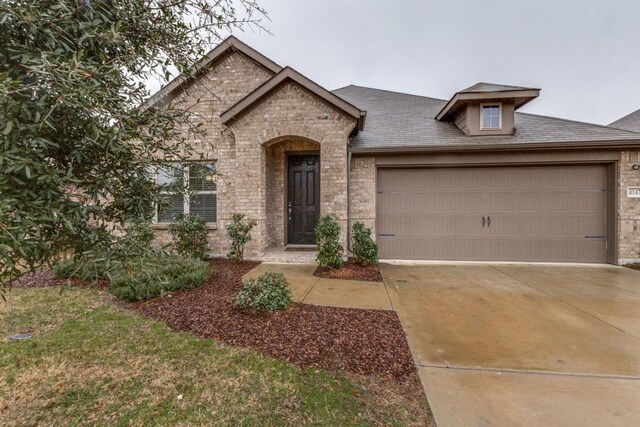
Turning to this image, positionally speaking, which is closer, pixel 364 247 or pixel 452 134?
pixel 364 247

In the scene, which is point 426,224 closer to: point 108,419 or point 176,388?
point 176,388

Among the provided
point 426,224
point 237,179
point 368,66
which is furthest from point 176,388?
point 368,66

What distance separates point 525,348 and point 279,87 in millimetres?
6769

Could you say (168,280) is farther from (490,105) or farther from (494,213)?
(490,105)

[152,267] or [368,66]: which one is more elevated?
[368,66]

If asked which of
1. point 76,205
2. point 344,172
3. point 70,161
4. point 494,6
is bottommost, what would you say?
point 76,205

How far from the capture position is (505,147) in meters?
6.74

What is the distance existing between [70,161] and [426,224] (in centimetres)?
715

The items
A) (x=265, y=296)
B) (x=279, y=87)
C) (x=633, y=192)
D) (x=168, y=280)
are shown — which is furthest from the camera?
(x=279, y=87)

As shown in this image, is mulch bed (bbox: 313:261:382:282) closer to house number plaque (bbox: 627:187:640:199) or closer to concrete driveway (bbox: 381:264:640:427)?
concrete driveway (bbox: 381:264:640:427)

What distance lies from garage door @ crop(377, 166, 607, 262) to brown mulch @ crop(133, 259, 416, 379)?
4.01 meters

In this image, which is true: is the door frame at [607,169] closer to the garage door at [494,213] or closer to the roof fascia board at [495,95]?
the garage door at [494,213]

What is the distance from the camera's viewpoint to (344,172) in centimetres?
682

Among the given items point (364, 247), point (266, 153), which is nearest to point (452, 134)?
point (364, 247)
